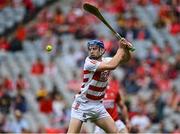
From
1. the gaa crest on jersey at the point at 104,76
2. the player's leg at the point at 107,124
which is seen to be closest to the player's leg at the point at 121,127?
the player's leg at the point at 107,124

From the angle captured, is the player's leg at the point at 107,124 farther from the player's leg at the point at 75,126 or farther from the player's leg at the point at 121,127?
the player's leg at the point at 121,127

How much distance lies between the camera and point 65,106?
2383 centimetres

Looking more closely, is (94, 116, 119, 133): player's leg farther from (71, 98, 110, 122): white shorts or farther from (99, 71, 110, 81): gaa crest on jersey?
(99, 71, 110, 81): gaa crest on jersey

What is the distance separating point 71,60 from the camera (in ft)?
87.0

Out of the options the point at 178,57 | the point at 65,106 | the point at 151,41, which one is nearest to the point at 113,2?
the point at 151,41

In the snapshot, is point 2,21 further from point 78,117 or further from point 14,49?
point 78,117

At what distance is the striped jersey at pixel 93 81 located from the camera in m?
14.0

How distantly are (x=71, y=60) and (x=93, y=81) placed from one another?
41.0 feet

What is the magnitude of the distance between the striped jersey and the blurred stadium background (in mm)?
5888

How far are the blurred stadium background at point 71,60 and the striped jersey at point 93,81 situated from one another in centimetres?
589

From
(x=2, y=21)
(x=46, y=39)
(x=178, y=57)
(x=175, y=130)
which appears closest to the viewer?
(x=175, y=130)

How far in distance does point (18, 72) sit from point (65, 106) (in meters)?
3.17

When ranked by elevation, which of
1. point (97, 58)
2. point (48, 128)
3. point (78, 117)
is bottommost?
point (48, 128)

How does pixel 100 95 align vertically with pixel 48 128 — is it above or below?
above
